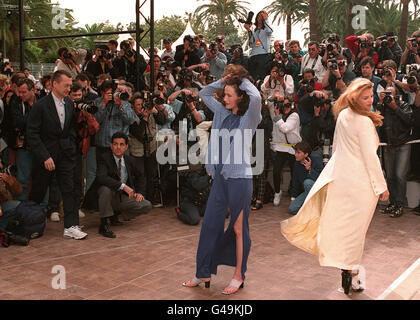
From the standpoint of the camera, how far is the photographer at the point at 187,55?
411 inches

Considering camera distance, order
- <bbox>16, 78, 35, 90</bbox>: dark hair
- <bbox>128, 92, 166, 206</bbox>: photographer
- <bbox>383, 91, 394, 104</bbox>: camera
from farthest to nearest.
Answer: <bbox>128, 92, 166, 206</bbox>: photographer → <bbox>383, 91, 394, 104</bbox>: camera → <bbox>16, 78, 35, 90</bbox>: dark hair

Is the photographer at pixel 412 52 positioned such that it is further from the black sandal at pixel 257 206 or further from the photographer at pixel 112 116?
the photographer at pixel 112 116

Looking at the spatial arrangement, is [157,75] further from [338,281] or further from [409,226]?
[338,281]

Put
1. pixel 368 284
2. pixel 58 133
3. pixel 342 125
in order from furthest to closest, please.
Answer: pixel 58 133
pixel 368 284
pixel 342 125

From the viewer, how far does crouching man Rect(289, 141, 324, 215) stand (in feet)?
24.7

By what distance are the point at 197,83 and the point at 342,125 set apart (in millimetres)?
4691

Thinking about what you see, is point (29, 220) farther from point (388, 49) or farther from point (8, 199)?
point (388, 49)

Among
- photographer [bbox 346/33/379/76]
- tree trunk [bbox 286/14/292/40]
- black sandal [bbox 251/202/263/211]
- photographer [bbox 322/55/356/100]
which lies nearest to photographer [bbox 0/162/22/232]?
black sandal [bbox 251/202/263/211]

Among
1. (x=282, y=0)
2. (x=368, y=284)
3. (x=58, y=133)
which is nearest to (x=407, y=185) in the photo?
(x=368, y=284)

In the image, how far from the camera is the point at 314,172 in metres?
7.56

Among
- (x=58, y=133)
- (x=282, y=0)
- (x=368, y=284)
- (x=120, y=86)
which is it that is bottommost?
(x=368, y=284)

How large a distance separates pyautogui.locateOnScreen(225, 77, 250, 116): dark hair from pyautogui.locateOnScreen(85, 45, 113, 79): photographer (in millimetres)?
5194

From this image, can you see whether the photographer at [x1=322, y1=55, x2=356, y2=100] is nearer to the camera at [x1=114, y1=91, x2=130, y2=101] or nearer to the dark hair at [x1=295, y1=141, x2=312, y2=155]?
the dark hair at [x1=295, y1=141, x2=312, y2=155]

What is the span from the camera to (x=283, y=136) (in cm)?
816
